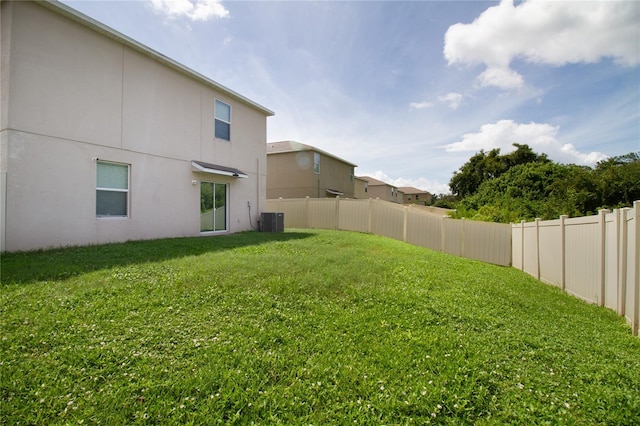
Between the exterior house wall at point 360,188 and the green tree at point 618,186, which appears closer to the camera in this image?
the green tree at point 618,186

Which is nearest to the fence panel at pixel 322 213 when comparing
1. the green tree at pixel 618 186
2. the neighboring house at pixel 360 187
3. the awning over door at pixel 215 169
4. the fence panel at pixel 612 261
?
the awning over door at pixel 215 169

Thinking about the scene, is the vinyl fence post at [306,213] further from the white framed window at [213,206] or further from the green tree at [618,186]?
the green tree at [618,186]

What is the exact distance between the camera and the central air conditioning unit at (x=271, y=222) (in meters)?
13.1

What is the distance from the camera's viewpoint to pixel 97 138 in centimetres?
787

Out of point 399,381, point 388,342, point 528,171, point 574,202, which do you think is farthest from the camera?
point 528,171

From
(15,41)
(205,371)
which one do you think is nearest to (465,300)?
(205,371)

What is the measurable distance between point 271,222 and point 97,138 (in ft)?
22.4

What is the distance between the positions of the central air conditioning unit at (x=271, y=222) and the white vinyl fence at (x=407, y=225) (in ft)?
10.9

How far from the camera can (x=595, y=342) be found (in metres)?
3.85

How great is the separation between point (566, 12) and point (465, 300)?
291 inches

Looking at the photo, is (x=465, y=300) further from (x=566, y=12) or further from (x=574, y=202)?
(x=574, y=202)

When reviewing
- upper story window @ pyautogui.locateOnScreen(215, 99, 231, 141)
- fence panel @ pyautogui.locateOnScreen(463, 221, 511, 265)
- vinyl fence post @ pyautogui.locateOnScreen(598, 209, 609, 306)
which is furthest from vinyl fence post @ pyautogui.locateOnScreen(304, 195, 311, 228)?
vinyl fence post @ pyautogui.locateOnScreen(598, 209, 609, 306)

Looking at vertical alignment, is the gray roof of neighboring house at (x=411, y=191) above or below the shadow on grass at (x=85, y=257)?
above

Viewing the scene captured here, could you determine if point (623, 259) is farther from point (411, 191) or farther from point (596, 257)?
point (411, 191)
